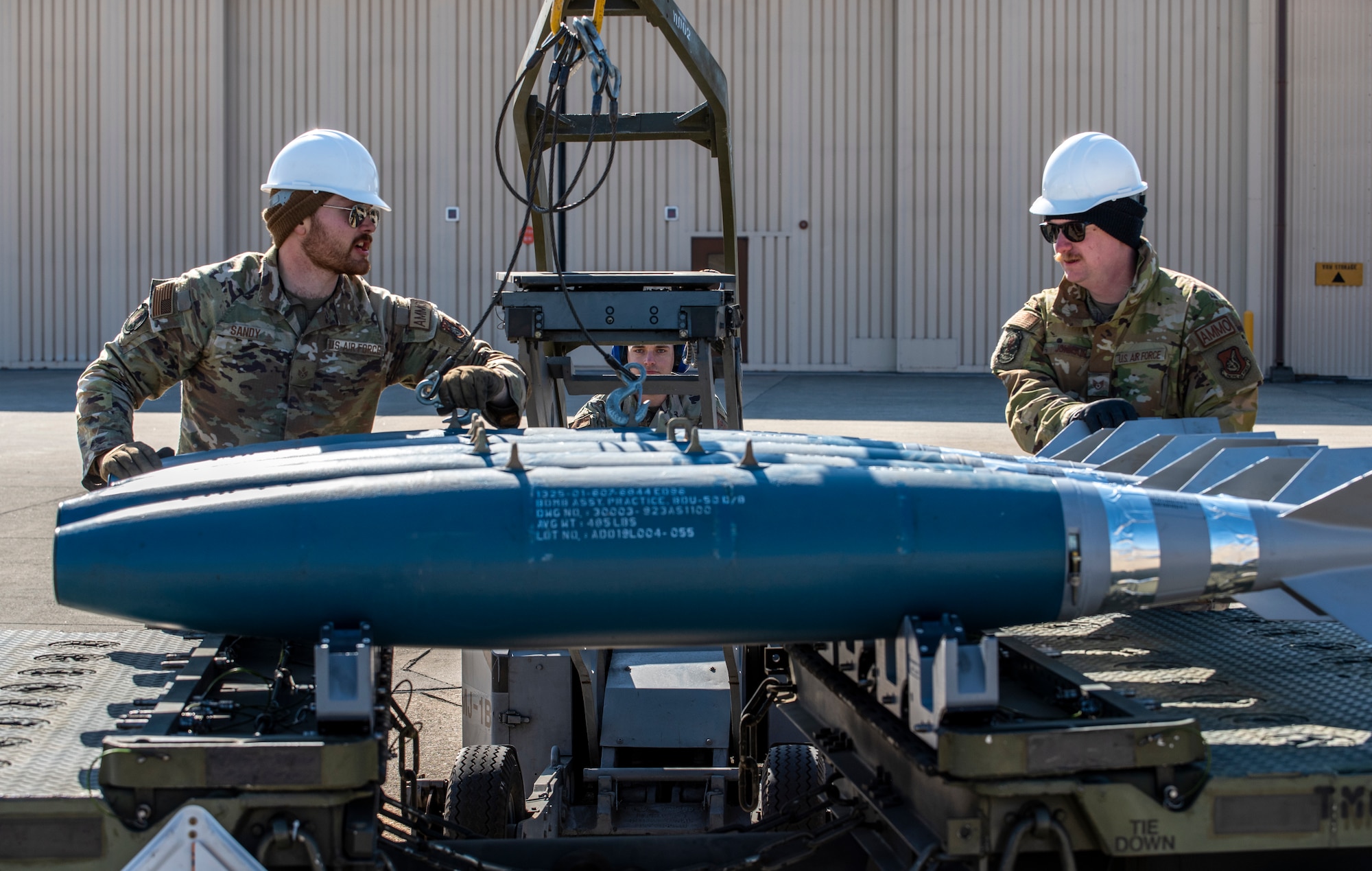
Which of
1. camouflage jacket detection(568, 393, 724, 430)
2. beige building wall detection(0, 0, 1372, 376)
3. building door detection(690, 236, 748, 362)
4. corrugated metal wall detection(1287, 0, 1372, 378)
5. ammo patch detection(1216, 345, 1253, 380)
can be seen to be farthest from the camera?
building door detection(690, 236, 748, 362)

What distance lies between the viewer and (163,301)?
4109 mm

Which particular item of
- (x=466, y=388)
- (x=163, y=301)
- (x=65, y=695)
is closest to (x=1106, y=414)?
(x=466, y=388)

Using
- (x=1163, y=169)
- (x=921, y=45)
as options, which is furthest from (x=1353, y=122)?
(x=921, y=45)

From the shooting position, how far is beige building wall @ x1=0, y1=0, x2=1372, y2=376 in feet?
55.8

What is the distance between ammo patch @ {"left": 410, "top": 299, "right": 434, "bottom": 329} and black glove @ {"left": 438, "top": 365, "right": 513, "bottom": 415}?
0.87 meters

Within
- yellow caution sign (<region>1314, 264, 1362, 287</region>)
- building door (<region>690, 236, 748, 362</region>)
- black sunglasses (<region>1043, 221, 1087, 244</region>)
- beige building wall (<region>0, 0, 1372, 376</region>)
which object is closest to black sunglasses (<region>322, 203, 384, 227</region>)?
black sunglasses (<region>1043, 221, 1087, 244</region>)

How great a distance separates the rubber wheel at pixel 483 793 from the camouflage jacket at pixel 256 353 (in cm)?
122

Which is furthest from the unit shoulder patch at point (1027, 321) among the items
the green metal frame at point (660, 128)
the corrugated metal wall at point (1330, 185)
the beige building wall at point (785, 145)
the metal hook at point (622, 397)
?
the corrugated metal wall at point (1330, 185)

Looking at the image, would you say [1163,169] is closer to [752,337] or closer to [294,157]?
[752,337]

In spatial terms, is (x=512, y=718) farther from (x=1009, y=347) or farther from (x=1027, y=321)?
(x=1027, y=321)

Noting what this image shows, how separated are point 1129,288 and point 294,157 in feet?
9.41

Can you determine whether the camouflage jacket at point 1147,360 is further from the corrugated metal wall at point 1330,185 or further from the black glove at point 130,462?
the corrugated metal wall at point 1330,185

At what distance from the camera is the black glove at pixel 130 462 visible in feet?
10.0

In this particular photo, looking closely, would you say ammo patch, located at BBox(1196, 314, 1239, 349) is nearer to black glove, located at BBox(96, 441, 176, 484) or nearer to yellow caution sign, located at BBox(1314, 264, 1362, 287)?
black glove, located at BBox(96, 441, 176, 484)
